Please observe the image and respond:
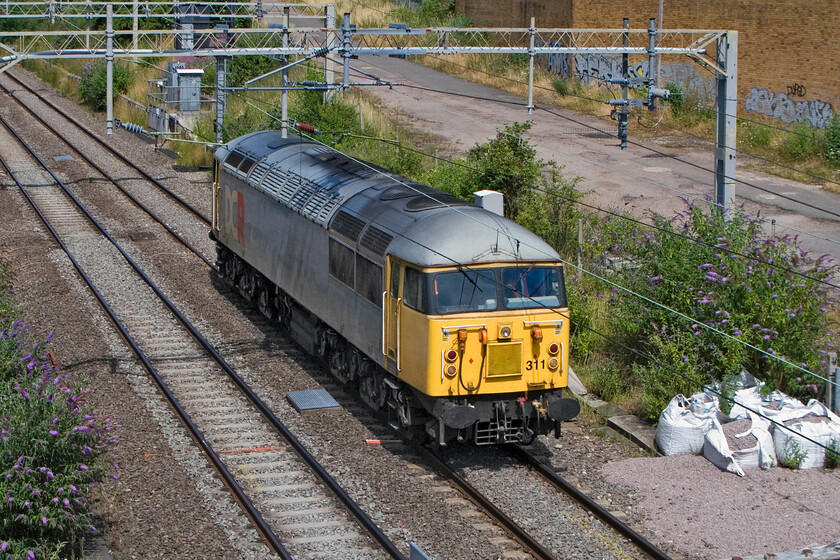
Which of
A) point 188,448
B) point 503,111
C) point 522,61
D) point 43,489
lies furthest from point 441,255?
point 522,61

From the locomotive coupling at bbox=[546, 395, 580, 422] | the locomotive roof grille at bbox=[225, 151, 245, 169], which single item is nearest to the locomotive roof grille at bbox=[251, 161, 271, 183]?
the locomotive roof grille at bbox=[225, 151, 245, 169]

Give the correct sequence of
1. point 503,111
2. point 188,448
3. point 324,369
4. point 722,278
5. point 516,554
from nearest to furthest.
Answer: point 516,554 < point 188,448 < point 722,278 < point 324,369 < point 503,111

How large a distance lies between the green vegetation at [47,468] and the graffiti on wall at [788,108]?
27.0 metres

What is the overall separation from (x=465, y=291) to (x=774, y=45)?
25.4m

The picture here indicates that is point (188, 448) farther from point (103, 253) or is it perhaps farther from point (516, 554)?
point (103, 253)

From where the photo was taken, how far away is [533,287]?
12.7 meters

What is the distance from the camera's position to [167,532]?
11.0 m

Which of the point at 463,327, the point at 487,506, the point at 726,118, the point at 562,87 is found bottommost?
the point at 487,506

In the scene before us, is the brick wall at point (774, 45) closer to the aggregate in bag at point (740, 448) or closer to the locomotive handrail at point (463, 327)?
the aggregate in bag at point (740, 448)

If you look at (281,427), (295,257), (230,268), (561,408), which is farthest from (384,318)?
(230,268)

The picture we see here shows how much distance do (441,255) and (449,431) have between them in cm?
197

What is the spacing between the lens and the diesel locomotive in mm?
12281

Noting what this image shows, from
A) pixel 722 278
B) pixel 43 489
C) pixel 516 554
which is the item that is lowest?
pixel 516 554

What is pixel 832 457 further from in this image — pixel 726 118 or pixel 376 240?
pixel 726 118
